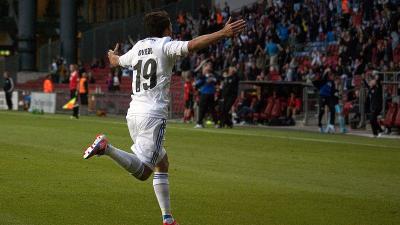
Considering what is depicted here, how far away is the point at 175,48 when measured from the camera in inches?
392

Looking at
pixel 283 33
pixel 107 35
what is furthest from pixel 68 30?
pixel 283 33

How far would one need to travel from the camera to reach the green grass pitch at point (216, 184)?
11.4 metres

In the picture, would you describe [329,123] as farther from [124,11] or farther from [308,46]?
[124,11]

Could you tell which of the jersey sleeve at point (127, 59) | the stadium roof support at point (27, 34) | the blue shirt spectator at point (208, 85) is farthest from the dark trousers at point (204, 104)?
the stadium roof support at point (27, 34)

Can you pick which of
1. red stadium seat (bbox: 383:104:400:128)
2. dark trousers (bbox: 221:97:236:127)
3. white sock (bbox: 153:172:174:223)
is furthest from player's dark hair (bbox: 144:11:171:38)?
dark trousers (bbox: 221:97:236:127)

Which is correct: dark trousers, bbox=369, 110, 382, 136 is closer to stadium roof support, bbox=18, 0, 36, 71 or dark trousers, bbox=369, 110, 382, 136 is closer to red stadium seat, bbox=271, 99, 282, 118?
red stadium seat, bbox=271, 99, 282, 118

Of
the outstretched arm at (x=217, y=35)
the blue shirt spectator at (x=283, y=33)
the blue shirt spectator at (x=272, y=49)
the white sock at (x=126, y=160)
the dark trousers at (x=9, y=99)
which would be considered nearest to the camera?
the outstretched arm at (x=217, y=35)

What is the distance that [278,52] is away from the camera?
136 ft

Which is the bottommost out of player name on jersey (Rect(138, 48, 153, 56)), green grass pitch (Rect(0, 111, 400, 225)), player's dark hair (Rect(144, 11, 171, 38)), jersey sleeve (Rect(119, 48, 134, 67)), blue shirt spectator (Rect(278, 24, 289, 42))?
green grass pitch (Rect(0, 111, 400, 225))

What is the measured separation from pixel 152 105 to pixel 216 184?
4.88 meters

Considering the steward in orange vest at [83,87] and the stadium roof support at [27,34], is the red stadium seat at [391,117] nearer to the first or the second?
the steward in orange vest at [83,87]

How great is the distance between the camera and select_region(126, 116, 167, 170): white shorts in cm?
1000

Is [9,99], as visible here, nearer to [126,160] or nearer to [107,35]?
[107,35]

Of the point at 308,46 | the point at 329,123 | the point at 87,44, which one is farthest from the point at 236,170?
the point at 87,44
